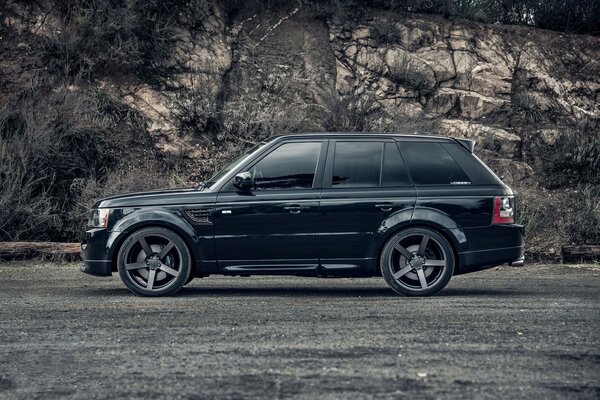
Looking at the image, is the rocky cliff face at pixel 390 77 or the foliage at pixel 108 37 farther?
the rocky cliff face at pixel 390 77

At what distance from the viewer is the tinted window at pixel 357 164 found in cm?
1105

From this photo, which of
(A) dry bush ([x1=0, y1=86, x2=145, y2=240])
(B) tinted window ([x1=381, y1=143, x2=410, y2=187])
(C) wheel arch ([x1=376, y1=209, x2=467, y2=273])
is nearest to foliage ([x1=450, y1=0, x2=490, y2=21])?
(A) dry bush ([x1=0, y1=86, x2=145, y2=240])

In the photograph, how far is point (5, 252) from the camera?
1606 cm

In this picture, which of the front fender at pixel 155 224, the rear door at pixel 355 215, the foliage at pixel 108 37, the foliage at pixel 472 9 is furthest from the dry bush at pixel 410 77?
the front fender at pixel 155 224

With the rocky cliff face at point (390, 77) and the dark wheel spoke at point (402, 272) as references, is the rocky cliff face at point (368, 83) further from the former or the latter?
the dark wheel spoke at point (402, 272)

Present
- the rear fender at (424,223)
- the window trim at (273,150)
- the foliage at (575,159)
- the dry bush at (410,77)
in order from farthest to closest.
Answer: the dry bush at (410,77)
the foliage at (575,159)
the window trim at (273,150)
the rear fender at (424,223)

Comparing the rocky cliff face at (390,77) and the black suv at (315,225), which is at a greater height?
the rocky cliff face at (390,77)

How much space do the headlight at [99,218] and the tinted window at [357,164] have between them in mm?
2563

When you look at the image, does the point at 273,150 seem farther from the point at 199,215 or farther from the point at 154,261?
the point at 154,261

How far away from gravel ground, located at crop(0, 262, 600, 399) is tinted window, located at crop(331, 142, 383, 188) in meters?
1.29

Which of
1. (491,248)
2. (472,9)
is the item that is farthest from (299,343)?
(472,9)

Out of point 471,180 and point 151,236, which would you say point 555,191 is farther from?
point 151,236

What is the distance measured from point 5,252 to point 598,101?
49.6 ft

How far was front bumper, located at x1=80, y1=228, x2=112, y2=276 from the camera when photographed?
36.2 feet
